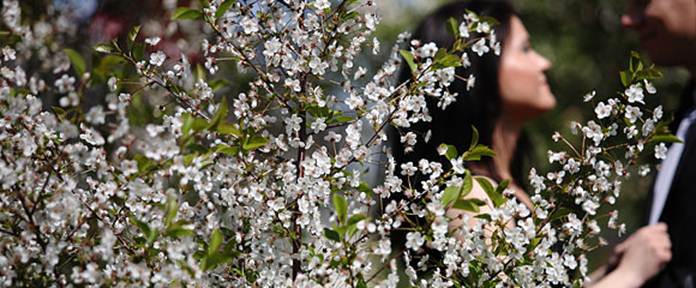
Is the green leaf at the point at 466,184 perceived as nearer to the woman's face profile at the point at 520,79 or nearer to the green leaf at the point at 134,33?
the green leaf at the point at 134,33

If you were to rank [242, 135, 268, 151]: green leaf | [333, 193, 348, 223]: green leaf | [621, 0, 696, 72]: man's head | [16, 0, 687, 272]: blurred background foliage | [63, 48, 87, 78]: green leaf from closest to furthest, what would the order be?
1. [63, 48, 87, 78]: green leaf
2. [333, 193, 348, 223]: green leaf
3. [242, 135, 268, 151]: green leaf
4. [621, 0, 696, 72]: man's head
5. [16, 0, 687, 272]: blurred background foliage

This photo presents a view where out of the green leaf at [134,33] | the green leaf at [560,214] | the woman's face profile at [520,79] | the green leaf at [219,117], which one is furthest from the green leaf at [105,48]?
the woman's face profile at [520,79]

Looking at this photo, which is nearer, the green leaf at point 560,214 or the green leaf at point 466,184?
the green leaf at point 466,184

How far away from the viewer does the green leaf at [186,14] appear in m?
1.15

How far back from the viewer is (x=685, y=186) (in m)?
1.96

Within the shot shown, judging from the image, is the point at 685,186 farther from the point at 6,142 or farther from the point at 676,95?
the point at 676,95

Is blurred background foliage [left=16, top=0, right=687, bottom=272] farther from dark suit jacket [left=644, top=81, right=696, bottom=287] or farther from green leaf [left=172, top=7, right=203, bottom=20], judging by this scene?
green leaf [left=172, top=7, right=203, bottom=20]

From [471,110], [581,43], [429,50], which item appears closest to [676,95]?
[581,43]

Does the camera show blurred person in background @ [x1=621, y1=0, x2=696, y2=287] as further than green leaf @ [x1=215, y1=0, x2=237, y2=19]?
Yes

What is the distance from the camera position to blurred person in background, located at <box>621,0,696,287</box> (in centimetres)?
186

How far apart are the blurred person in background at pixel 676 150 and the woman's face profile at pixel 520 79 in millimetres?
279

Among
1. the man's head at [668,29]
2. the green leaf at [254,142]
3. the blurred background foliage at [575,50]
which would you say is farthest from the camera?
the blurred background foliage at [575,50]

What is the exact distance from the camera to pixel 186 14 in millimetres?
1164

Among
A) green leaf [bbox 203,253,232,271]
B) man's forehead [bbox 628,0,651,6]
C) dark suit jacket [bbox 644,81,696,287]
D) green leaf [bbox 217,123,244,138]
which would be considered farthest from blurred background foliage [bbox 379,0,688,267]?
green leaf [bbox 203,253,232,271]
